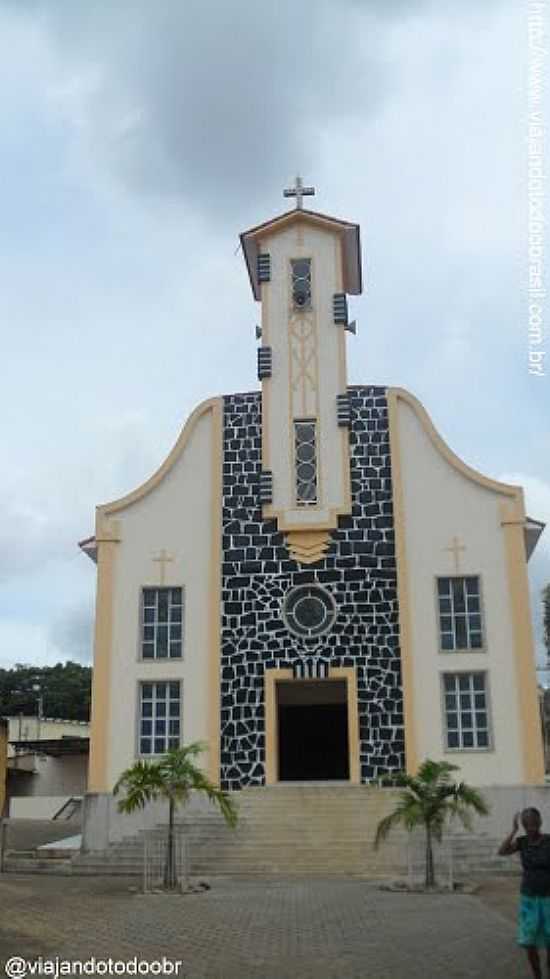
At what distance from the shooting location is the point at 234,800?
57.2 feet

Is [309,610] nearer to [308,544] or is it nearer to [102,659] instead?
[308,544]

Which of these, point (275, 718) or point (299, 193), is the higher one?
point (299, 193)

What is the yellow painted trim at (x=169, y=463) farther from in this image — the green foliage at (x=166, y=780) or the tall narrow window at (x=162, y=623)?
the green foliage at (x=166, y=780)

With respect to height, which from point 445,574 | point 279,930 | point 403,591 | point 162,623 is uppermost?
point 445,574

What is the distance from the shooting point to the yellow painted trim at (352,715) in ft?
59.1

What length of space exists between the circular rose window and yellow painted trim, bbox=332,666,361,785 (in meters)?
0.81

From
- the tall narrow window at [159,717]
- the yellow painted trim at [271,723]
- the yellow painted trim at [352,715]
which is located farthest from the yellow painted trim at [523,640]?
the tall narrow window at [159,717]

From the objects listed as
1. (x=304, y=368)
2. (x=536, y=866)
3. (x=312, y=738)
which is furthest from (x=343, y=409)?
(x=536, y=866)

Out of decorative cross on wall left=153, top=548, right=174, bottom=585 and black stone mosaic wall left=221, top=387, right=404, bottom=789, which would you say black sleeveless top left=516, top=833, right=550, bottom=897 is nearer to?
black stone mosaic wall left=221, top=387, right=404, bottom=789

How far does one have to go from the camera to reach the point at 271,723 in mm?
18344

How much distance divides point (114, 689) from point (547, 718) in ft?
87.1

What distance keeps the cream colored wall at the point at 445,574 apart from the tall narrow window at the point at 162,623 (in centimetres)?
436

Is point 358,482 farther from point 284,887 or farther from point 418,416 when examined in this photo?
point 284,887

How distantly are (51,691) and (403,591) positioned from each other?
40721mm
